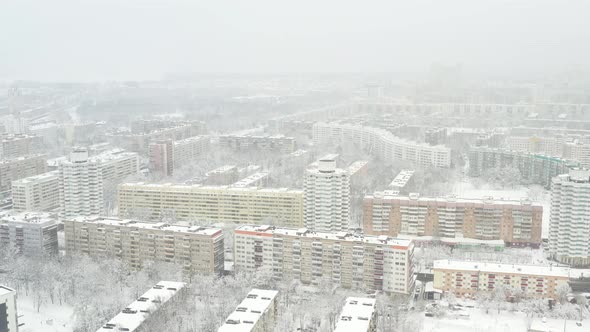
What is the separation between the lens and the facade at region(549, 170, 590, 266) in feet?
23.4

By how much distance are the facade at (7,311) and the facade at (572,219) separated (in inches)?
218

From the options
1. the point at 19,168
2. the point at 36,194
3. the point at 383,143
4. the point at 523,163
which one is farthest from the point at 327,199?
the point at 383,143

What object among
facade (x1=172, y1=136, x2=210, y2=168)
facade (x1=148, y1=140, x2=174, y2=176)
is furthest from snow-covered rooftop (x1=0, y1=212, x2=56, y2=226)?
facade (x1=172, y1=136, x2=210, y2=168)

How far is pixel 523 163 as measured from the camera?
1127cm

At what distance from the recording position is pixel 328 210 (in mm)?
7926

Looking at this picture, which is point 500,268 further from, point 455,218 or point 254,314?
point 254,314

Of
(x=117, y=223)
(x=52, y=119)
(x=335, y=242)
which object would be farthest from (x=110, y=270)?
(x=52, y=119)

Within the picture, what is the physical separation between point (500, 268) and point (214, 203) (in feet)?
13.1

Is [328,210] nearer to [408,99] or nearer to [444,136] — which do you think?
[444,136]

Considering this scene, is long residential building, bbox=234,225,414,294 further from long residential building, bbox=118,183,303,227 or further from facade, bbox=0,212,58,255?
facade, bbox=0,212,58,255

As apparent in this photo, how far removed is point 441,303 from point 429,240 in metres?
1.90

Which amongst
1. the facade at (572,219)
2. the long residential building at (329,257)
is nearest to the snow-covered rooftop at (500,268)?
the long residential building at (329,257)

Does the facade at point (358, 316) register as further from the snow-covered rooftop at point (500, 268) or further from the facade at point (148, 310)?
the facade at point (148, 310)

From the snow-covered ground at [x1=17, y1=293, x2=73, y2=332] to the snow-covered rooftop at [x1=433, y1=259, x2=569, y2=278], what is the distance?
345cm
